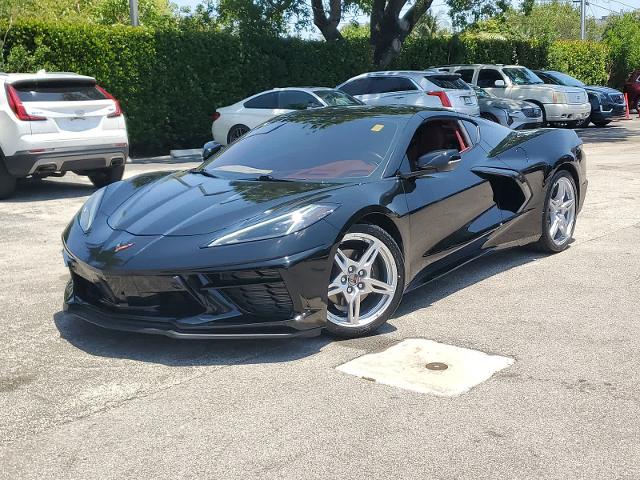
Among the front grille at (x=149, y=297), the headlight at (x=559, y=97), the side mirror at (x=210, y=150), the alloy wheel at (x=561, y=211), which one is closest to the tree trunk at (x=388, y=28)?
the headlight at (x=559, y=97)

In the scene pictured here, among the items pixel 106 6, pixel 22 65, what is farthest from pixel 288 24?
pixel 106 6

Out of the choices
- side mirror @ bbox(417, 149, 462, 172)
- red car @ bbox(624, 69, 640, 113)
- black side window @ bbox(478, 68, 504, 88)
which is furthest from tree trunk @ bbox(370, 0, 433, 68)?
side mirror @ bbox(417, 149, 462, 172)

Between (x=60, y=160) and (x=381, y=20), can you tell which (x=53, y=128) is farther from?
(x=381, y=20)

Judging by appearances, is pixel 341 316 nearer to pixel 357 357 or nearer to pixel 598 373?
pixel 357 357

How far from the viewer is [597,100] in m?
24.5

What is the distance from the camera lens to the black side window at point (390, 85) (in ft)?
60.3

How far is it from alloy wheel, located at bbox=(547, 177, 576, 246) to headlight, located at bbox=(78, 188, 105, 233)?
3628mm

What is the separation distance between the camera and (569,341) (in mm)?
4984

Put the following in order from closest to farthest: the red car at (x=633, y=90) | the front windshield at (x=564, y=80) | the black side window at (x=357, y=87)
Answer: the black side window at (x=357, y=87) → the front windshield at (x=564, y=80) → the red car at (x=633, y=90)

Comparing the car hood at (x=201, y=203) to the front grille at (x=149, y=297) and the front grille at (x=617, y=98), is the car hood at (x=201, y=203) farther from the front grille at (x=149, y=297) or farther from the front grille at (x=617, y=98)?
the front grille at (x=617, y=98)

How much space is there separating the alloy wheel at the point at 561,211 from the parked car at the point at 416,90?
10.7 meters

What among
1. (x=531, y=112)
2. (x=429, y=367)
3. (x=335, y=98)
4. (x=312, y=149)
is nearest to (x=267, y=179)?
(x=312, y=149)

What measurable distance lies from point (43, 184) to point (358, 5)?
46.0ft

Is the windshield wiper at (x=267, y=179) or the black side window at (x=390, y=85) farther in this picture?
the black side window at (x=390, y=85)
